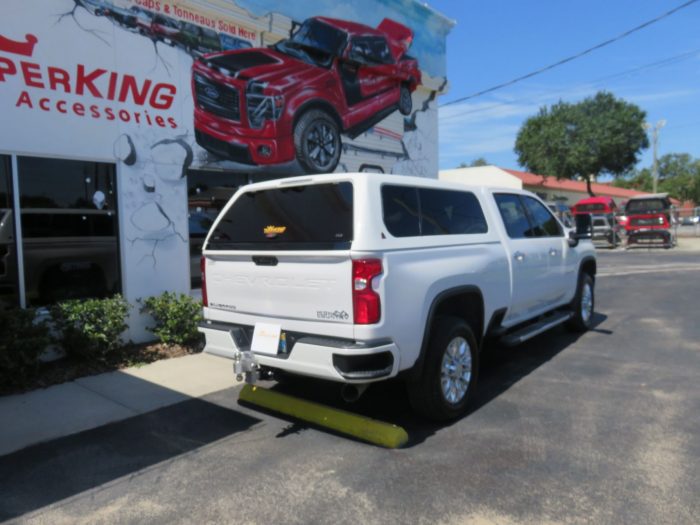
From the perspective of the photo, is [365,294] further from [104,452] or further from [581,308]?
[581,308]

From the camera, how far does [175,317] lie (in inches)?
265

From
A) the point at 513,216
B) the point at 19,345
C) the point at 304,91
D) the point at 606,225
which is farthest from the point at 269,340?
the point at 606,225

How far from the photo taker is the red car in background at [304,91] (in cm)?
815

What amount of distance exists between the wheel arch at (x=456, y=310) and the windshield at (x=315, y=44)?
6.17 metres

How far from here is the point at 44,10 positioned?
6.14 metres

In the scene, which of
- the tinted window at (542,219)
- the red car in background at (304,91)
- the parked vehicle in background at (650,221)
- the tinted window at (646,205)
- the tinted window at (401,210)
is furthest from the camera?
the tinted window at (646,205)

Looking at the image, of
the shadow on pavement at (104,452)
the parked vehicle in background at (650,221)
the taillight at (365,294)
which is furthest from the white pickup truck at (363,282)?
the parked vehicle in background at (650,221)

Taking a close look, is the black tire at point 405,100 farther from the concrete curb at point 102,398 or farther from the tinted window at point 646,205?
the tinted window at point 646,205

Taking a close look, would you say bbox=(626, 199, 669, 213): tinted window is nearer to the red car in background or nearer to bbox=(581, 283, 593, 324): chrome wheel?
the red car in background

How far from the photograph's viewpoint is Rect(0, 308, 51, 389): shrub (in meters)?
5.18

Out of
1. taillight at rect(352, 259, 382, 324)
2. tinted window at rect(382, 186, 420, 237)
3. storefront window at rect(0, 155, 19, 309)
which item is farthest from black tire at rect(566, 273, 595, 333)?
storefront window at rect(0, 155, 19, 309)

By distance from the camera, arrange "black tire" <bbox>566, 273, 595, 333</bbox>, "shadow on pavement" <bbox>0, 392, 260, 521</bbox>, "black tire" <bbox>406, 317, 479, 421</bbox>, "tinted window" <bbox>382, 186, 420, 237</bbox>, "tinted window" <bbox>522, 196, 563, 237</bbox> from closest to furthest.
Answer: "shadow on pavement" <bbox>0, 392, 260, 521</bbox>
"tinted window" <bbox>382, 186, 420, 237</bbox>
"black tire" <bbox>406, 317, 479, 421</bbox>
"tinted window" <bbox>522, 196, 563, 237</bbox>
"black tire" <bbox>566, 273, 595, 333</bbox>

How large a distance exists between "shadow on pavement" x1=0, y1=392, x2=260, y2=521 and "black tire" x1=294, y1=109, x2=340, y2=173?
213 inches

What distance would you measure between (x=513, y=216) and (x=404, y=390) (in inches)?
85.9
